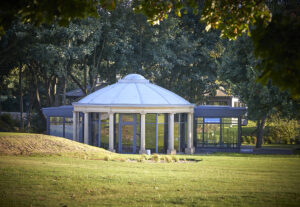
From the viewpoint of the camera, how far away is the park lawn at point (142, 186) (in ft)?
32.9

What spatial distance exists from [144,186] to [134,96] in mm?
17042

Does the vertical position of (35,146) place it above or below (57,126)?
below

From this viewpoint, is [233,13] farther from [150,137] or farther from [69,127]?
[69,127]

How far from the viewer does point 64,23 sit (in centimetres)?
769

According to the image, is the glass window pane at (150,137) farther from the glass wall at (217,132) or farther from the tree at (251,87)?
the tree at (251,87)

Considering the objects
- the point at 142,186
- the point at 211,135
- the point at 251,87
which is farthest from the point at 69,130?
the point at 142,186

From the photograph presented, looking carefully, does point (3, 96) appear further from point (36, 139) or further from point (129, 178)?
point (129, 178)

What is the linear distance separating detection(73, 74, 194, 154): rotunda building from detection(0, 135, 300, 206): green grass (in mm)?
11839

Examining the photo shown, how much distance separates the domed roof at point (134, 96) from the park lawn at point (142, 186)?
12.5m

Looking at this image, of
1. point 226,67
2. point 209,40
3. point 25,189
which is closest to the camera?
point 25,189

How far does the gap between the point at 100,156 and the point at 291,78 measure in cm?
1378

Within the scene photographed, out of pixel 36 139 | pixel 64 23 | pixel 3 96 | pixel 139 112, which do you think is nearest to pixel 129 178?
pixel 64 23

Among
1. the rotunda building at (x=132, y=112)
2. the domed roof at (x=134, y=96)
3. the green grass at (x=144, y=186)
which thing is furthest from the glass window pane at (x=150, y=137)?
the green grass at (x=144, y=186)

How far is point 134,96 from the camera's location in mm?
28484
